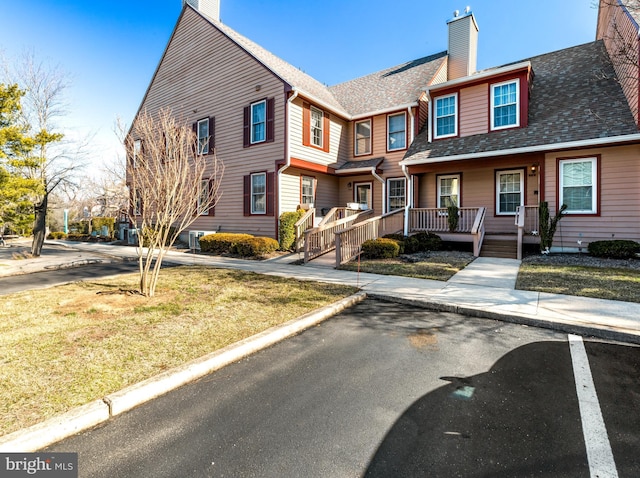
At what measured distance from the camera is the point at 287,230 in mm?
12477

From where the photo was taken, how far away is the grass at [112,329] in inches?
106

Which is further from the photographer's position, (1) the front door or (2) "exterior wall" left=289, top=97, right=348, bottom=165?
(1) the front door

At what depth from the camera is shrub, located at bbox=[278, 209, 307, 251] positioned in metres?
12.5

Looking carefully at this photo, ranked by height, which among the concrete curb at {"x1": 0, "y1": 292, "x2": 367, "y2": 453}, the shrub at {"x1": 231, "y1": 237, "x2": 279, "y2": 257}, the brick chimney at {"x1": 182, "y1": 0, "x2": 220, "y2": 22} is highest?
the brick chimney at {"x1": 182, "y1": 0, "x2": 220, "y2": 22}

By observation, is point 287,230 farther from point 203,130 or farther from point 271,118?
point 203,130

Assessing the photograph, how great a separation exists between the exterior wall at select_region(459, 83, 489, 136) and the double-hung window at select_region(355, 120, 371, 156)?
4.24 meters

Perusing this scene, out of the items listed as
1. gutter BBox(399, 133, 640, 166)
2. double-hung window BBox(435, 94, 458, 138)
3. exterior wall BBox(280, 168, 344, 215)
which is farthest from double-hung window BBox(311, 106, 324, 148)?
double-hung window BBox(435, 94, 458, 138)

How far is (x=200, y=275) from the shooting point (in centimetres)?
794

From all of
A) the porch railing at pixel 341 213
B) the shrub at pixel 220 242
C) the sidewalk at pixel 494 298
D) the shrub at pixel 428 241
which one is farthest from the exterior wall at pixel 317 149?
the sidewalk at pixel 494 298

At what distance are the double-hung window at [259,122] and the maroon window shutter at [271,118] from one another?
0.24 m

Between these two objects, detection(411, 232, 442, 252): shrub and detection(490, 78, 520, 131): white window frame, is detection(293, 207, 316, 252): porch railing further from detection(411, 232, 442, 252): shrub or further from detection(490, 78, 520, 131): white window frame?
detection(490, 78, 520, 131): white window frame

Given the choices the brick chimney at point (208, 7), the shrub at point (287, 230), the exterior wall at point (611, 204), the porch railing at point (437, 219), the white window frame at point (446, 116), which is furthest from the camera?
the brick chimney at point (208, 7)

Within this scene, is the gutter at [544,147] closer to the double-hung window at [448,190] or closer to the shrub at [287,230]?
the double-hung window at [448,190]

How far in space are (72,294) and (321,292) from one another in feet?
15.1
